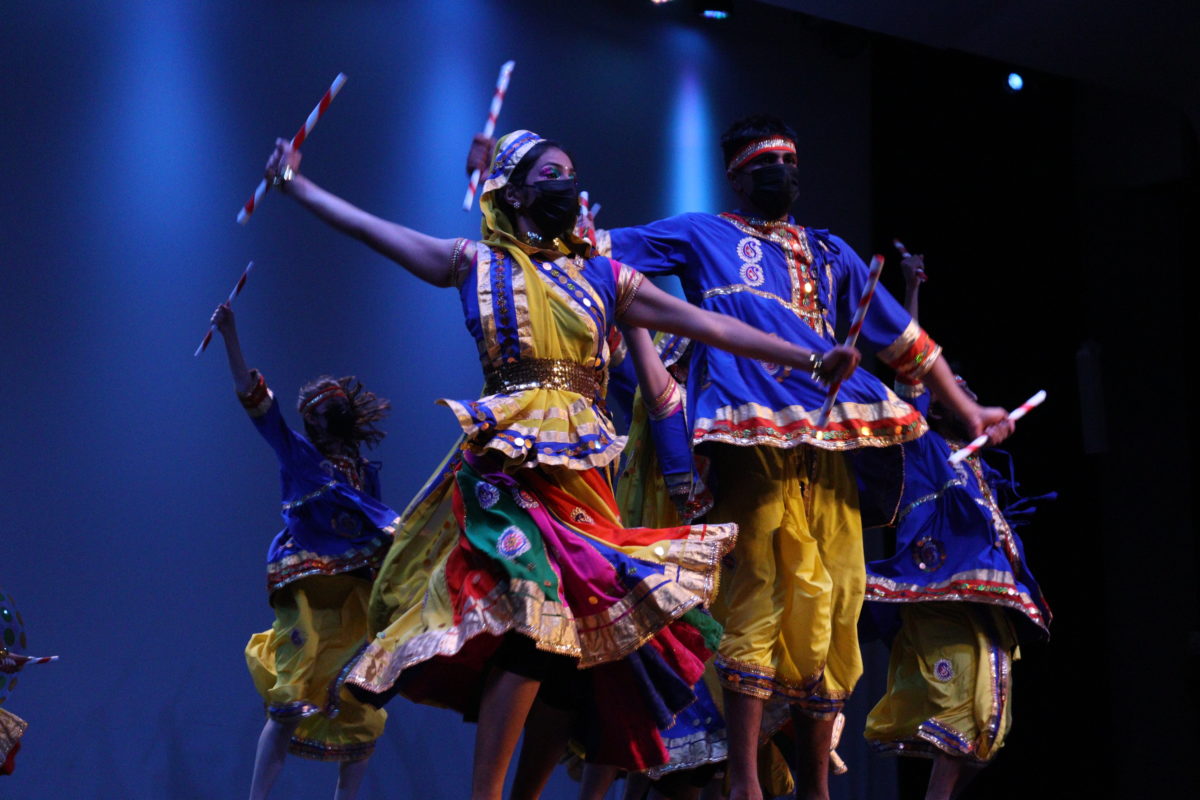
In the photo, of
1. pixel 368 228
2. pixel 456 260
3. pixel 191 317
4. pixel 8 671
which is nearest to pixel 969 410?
pixel 456 260

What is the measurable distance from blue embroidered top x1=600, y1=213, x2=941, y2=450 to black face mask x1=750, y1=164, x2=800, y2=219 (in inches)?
1.5

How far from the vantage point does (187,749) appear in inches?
178

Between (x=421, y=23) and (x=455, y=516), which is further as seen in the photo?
(x=421, y=23)

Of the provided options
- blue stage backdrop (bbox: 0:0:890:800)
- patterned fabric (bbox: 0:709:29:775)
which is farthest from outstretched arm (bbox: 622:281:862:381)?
blue stage backdrop (bbox: 0:0:890:800)

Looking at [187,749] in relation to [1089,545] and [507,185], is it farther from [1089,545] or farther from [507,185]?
[1089,545]

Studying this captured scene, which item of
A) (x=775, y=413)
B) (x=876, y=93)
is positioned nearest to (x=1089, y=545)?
(x=876, y=93)

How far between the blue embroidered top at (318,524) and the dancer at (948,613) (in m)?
1.57

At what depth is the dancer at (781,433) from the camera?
304 centimetres

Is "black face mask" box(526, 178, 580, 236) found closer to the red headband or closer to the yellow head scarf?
the yellow head scarf

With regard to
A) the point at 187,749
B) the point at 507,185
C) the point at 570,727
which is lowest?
the point at 187,749

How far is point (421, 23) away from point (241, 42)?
716mm

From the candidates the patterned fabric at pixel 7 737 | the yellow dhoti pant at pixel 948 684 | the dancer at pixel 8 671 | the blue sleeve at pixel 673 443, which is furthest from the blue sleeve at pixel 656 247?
the patterned fabric at pixel 7 737

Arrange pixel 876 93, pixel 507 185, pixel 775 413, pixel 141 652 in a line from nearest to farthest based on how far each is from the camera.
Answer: pixel 507 185 < pixel 775 413 < pixel 141 652 < pixel 876 93

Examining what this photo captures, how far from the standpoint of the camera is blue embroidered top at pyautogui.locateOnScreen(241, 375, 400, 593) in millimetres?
4160
